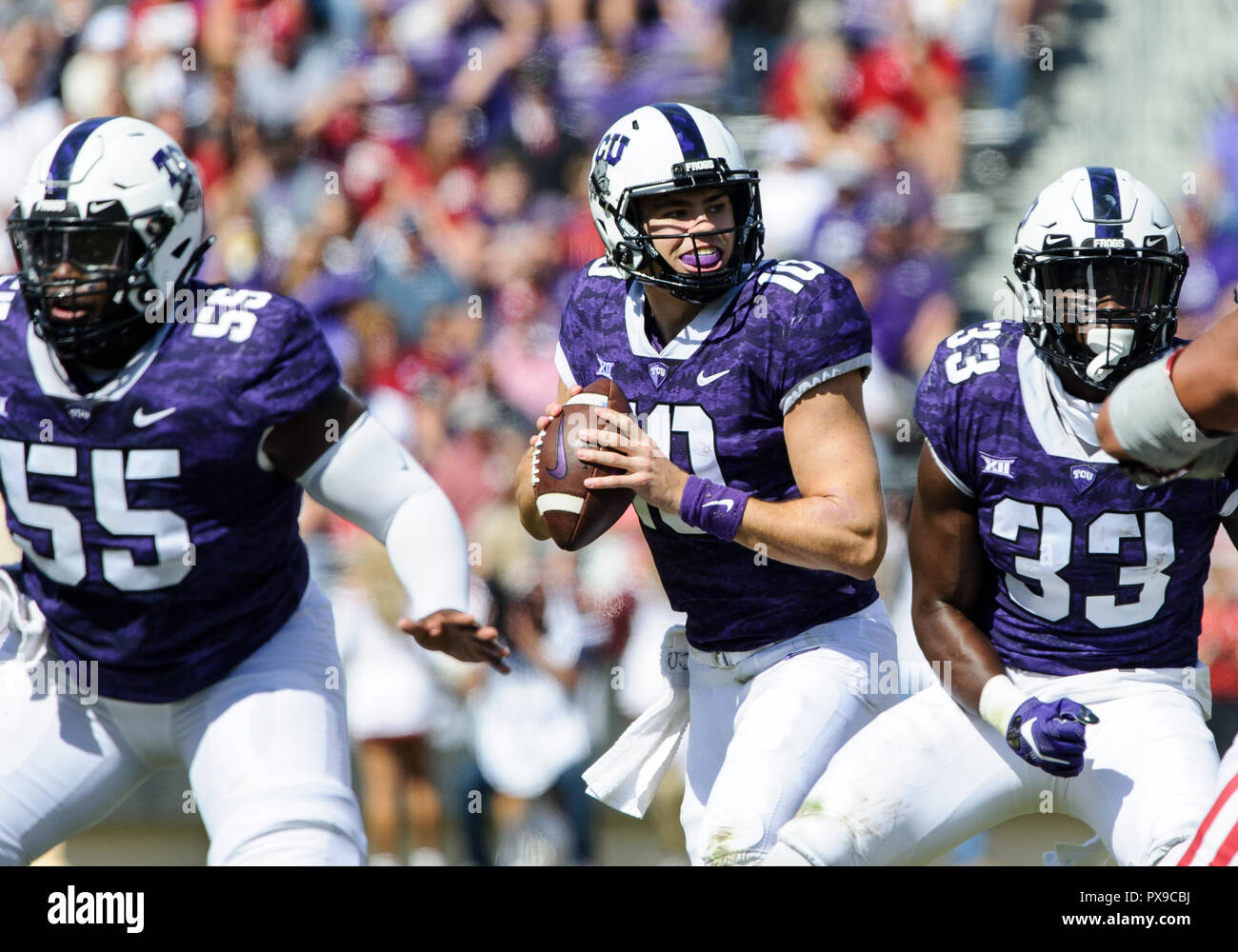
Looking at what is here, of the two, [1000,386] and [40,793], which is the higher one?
[1000,386]

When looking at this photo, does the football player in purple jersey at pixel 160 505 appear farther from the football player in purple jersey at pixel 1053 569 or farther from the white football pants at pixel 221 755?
the football player in purple jersey at pixel 1053 569

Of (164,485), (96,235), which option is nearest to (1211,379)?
(164,485)

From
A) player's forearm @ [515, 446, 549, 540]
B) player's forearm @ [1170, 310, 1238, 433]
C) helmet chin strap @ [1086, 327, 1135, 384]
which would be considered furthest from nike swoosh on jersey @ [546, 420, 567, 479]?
player's forearm @ [1170, 310, 1238, 433]

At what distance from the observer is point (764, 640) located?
11.1 feet

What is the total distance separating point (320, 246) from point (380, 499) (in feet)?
14.1

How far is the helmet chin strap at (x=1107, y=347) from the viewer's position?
3.19m

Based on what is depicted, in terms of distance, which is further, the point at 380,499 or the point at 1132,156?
the point at 1132,156

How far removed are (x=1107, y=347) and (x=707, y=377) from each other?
795 millimetres

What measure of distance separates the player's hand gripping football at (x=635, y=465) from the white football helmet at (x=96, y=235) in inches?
35.5

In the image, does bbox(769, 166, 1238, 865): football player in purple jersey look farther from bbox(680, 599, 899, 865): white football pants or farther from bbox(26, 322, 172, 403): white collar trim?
Answer: bbox(26, 322, 172, 403): white collar trim

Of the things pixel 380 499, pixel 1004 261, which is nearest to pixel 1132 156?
pixel 1004 261

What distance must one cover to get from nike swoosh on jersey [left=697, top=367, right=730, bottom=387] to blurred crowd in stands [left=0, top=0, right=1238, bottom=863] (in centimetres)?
252

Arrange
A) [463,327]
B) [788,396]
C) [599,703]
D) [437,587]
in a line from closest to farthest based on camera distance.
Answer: [437,587], [788,396], [599,703], [463,327]

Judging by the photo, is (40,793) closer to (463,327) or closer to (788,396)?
(788,396)
